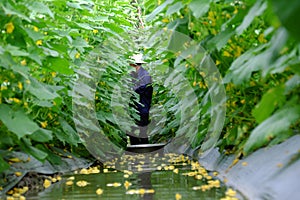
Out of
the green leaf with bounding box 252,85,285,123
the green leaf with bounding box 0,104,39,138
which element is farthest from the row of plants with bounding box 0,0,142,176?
the green leaf with bounding box 252,85,285,123

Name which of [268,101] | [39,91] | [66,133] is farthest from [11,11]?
[66,133]

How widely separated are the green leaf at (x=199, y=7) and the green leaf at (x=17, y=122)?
1001 mm

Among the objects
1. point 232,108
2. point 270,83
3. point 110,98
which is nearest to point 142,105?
point 110,98

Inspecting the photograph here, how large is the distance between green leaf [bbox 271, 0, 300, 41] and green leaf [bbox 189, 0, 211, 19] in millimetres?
1762

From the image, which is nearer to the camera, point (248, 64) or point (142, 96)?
point (248, 64)

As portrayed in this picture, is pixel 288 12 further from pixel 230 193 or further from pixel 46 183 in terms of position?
pixel 46 183

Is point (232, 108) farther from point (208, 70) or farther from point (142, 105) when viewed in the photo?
point (142, 105)

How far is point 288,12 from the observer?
838 millimetres

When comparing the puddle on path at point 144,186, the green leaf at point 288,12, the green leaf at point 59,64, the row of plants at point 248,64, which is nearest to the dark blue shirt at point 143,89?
the row of plants at point 248,64

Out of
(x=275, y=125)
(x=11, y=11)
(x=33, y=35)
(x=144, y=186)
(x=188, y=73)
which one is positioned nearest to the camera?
(x=275, y=125)

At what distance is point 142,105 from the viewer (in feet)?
27.4

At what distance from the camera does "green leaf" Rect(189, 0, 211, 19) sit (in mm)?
2618

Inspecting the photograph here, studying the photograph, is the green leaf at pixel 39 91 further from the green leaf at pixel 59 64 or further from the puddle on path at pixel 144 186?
the puddle on path at pixel 144 186

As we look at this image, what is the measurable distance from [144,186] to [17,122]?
860 millimetres
